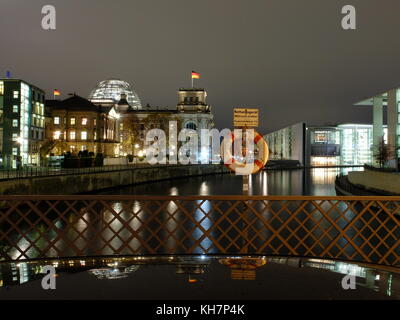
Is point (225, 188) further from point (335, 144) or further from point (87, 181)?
point (335, 144)

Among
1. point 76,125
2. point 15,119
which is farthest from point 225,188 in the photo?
point 76,125

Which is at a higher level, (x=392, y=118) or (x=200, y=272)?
(x=392, y=118)

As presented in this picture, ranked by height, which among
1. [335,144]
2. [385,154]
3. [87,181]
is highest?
[335,144]

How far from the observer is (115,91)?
455 feet

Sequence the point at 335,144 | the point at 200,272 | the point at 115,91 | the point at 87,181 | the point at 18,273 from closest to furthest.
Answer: the point at 18,273, the point at 200,272, the point at 87,181, the point at 335,144, the point at 115,91

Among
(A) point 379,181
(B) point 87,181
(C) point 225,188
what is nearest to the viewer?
(A) point 379,181

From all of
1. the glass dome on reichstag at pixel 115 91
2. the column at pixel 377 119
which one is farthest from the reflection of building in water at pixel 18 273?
the glass dome on reichstag at pixel 115 91

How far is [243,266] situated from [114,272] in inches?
83.6

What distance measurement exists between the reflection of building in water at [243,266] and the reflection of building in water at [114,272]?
158 centimetres

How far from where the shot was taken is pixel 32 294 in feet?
17.1

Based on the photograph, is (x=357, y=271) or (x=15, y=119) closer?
(x=357, y=271)
